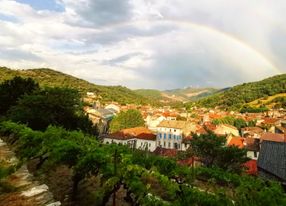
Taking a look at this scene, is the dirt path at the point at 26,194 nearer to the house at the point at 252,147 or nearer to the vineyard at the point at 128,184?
the vineyard at the point at 128,184

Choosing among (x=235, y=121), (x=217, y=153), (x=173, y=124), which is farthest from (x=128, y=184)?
(x=235, y=121)

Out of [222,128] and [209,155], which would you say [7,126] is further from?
[222,128]

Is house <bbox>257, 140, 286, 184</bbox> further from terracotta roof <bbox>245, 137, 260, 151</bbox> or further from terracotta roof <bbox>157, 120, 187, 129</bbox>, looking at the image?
terracotta roof <bbox>157, 120, 187, 129</bbox>

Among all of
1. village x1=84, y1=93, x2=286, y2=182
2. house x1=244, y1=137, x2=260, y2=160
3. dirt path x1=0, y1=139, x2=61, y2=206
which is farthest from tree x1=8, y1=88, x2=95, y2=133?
house x1=244, y1=137, x2=260, y2=160

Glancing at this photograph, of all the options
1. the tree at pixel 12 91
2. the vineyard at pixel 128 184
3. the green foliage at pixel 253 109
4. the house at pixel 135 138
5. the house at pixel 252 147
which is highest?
the green foliage at pixel 253 109

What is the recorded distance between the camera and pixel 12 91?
40312 mm

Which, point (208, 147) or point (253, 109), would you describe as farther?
point (253, 109)

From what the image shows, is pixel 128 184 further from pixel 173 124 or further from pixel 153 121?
pixel 153 121

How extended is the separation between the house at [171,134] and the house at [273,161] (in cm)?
5102

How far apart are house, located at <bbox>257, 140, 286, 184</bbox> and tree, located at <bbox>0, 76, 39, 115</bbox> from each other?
25.3m

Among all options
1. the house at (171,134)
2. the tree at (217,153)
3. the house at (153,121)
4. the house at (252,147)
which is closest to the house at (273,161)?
the tree at (217,153)

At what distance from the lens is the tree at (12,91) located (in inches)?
1545

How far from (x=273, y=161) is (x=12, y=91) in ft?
95.5

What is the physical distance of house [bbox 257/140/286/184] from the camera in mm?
24981
